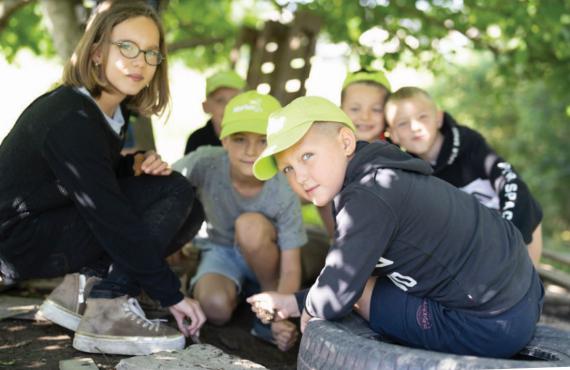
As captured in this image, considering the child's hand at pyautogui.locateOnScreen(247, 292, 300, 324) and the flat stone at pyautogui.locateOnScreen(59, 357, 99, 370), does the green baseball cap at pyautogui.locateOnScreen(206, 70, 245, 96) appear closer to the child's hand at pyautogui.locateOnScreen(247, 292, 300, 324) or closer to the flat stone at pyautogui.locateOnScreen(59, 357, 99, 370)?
the child's hand at pyautogui.locateOnScreen(247, 292, 300, 324)

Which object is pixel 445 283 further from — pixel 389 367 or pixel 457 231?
pixel 389 367

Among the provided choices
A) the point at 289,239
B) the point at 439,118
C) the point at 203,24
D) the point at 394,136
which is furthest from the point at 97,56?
the point at 203,24

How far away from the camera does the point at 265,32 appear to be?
744 centimetres

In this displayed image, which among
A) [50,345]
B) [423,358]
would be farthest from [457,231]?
[50,345]

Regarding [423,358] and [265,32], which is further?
[265,32]

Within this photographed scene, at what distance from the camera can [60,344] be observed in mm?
2979

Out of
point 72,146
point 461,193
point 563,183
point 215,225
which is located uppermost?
point 72,146

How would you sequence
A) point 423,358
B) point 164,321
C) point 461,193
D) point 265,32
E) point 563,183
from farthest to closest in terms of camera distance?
point 563,183 < point 265,32 < point 164,321 < point 461,193 < point 423,358

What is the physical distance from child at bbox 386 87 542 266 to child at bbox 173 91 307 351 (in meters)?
0.81

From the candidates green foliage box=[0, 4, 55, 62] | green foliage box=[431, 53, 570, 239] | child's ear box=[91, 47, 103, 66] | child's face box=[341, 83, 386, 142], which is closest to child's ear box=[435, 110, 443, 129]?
child's face box=[341, 83, 386, 142]

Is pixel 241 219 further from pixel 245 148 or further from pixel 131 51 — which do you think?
pixel 131 51

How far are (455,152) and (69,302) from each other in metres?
2.41

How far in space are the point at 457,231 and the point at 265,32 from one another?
5.41m

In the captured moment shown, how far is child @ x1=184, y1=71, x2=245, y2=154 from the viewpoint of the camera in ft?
16.3
